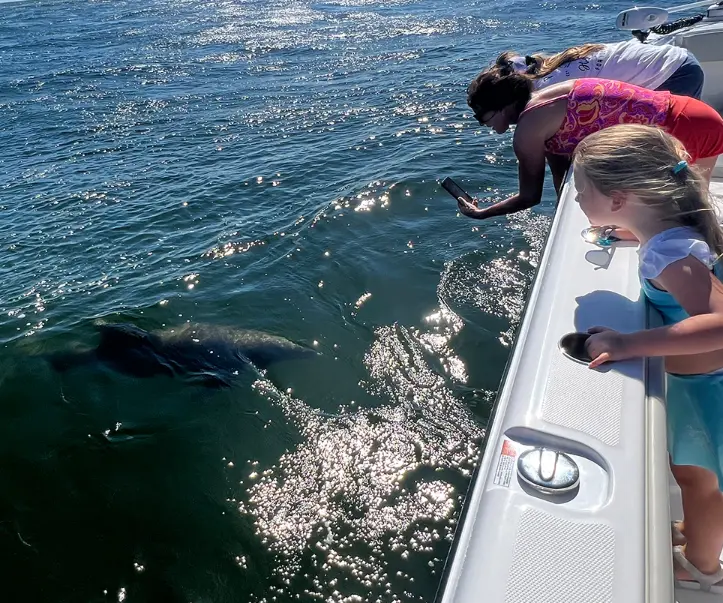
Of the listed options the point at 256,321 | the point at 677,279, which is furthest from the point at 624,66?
the point at 256,321

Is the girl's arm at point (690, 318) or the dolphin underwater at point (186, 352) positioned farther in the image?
the dolphin underwater at point (186, 352)

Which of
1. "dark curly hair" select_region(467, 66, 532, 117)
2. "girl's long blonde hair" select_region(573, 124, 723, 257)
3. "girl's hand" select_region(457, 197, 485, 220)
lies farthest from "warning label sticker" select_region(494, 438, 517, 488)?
"girl's hand" select_region(457, 197, 485, 220)

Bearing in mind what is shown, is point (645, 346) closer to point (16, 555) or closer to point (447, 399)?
point (447, 399)

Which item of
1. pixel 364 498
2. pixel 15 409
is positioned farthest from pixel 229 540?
pixel 15 409

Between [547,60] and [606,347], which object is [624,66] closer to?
[547,60]

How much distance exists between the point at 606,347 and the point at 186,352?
16.9ft

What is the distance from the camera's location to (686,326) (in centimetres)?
254

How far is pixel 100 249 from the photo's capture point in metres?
9.19

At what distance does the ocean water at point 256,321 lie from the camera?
468 centimetres

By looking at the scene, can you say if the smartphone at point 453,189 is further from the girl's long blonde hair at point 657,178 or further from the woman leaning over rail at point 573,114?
the girl's long blonde hair at point 657,178

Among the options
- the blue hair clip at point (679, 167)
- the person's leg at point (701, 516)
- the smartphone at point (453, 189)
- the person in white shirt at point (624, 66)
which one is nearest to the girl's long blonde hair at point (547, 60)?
the person in white shirt at point (624, 66)

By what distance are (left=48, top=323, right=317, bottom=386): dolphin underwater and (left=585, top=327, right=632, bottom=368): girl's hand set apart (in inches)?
165

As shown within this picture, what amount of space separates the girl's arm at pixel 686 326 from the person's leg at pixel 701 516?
676mm

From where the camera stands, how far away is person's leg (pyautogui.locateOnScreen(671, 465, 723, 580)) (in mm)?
2936
